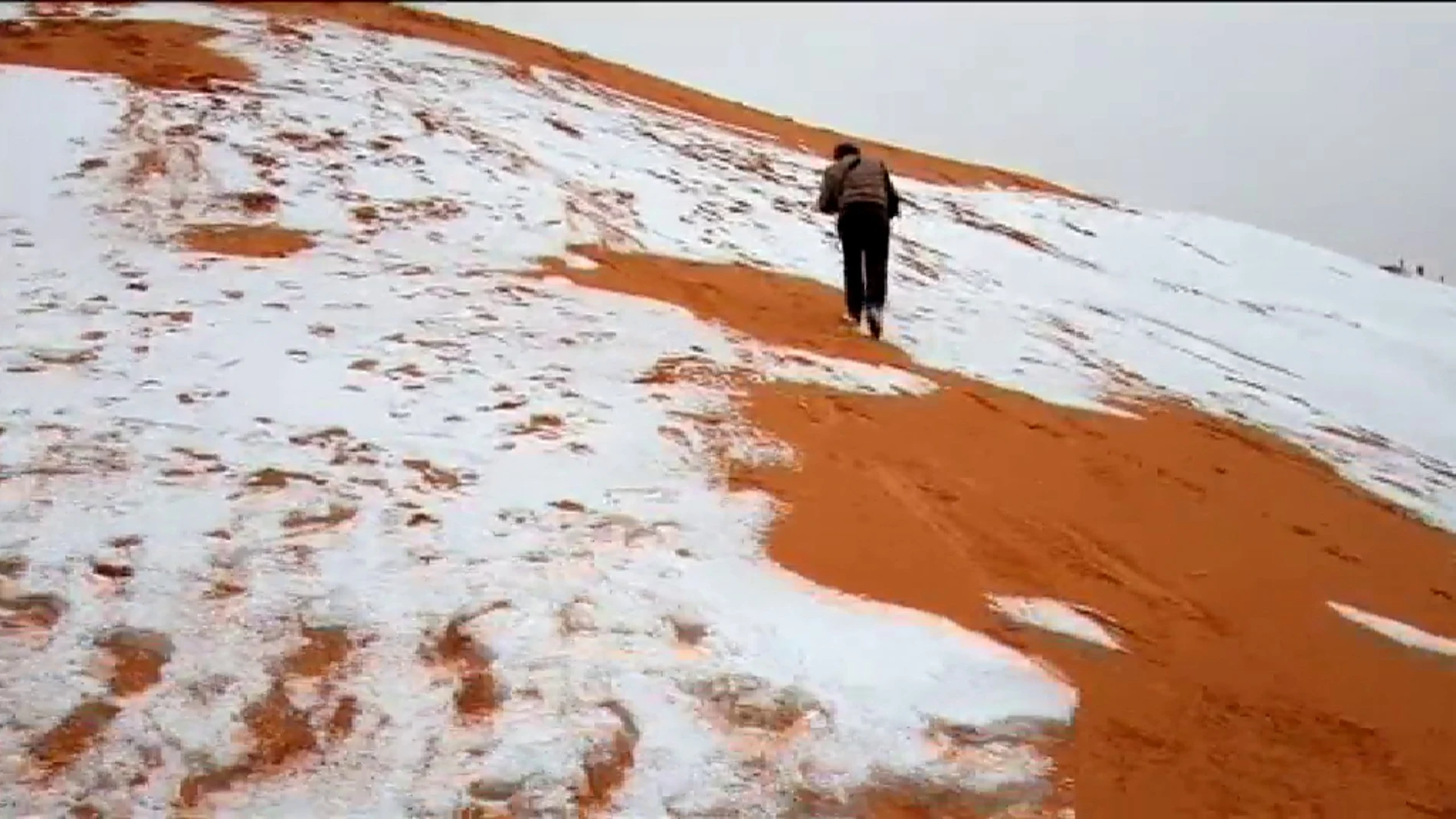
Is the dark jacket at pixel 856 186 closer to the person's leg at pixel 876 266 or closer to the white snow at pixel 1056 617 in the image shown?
the person's leg at pixel 876 266

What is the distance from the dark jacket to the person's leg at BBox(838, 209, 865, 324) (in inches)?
4.8

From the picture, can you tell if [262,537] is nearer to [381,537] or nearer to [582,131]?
[381,537]

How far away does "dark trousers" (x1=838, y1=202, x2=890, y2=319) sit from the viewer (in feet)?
32.0

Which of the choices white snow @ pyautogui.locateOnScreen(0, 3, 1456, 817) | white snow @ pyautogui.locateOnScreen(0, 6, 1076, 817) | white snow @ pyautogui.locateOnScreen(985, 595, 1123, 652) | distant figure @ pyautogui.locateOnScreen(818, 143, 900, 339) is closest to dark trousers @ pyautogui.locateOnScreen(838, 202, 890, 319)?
distant figure @ pyautogui.locateOnScreen(818, 143, 900, 339)

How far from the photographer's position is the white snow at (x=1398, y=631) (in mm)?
6129

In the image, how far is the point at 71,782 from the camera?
4000 millimetres

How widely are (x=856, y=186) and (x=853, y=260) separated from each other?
60 centimetres

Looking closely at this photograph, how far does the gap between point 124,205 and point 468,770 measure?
757 cm

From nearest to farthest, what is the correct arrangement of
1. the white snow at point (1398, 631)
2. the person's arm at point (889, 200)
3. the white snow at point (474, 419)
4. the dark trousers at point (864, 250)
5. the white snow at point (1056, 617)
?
the white snow at point (474, 419)
the white snow at point (1056, 617)
the white snow at point (1398, 631)
the dark trousers at point (864, 250)
the person's arm at point (889, 200)

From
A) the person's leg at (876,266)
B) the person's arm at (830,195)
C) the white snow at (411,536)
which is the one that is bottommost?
the white snow at (411,536)

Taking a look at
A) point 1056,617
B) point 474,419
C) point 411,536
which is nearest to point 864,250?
point 474,419

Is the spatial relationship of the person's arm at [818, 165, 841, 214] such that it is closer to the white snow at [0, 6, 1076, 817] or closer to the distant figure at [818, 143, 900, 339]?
the distant figure at [818, 143, 900, 339]

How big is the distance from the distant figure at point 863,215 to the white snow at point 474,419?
54 cm

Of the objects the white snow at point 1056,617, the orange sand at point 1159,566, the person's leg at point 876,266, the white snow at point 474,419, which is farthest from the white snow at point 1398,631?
the person's leg at point 876,266
